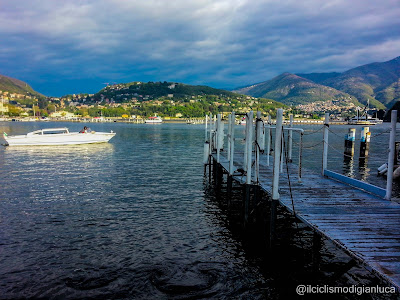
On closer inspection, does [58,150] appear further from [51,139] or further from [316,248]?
[316,248]

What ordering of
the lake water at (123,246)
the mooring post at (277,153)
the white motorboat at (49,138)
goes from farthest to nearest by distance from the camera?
the white motorboat at (49,138), the mooring post at (277,153), the lake water at (123,246)

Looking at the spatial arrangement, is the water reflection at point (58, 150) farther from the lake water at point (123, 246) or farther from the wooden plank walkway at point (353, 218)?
the wooden plank walkway at point (353, 218)

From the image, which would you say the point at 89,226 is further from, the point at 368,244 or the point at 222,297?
the point at 368,244

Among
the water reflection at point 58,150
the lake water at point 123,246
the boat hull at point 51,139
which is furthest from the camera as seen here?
the boat hull at point 51,139

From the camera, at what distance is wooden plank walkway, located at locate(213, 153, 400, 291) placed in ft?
22.6

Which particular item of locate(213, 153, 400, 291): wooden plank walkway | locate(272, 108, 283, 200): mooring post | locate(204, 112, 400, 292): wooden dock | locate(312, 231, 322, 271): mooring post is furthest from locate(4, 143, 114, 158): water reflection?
locate(312, 231, 322, 271): mooring post

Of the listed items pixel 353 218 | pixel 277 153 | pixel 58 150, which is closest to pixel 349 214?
pixel 353 218

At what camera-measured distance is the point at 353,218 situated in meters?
9.30

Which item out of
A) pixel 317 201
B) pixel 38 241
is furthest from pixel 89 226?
pixel 317 201

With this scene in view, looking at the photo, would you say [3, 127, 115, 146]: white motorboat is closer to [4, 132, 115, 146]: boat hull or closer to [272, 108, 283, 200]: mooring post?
[4, 132, 115, 146]: boat hull

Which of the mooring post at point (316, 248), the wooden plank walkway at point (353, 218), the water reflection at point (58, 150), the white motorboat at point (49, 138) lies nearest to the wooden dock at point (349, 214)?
the wooden plank walkway at point (353, 218)

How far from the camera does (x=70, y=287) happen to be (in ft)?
30.3

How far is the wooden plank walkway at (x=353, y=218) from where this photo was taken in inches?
271

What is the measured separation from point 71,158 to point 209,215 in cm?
2546
